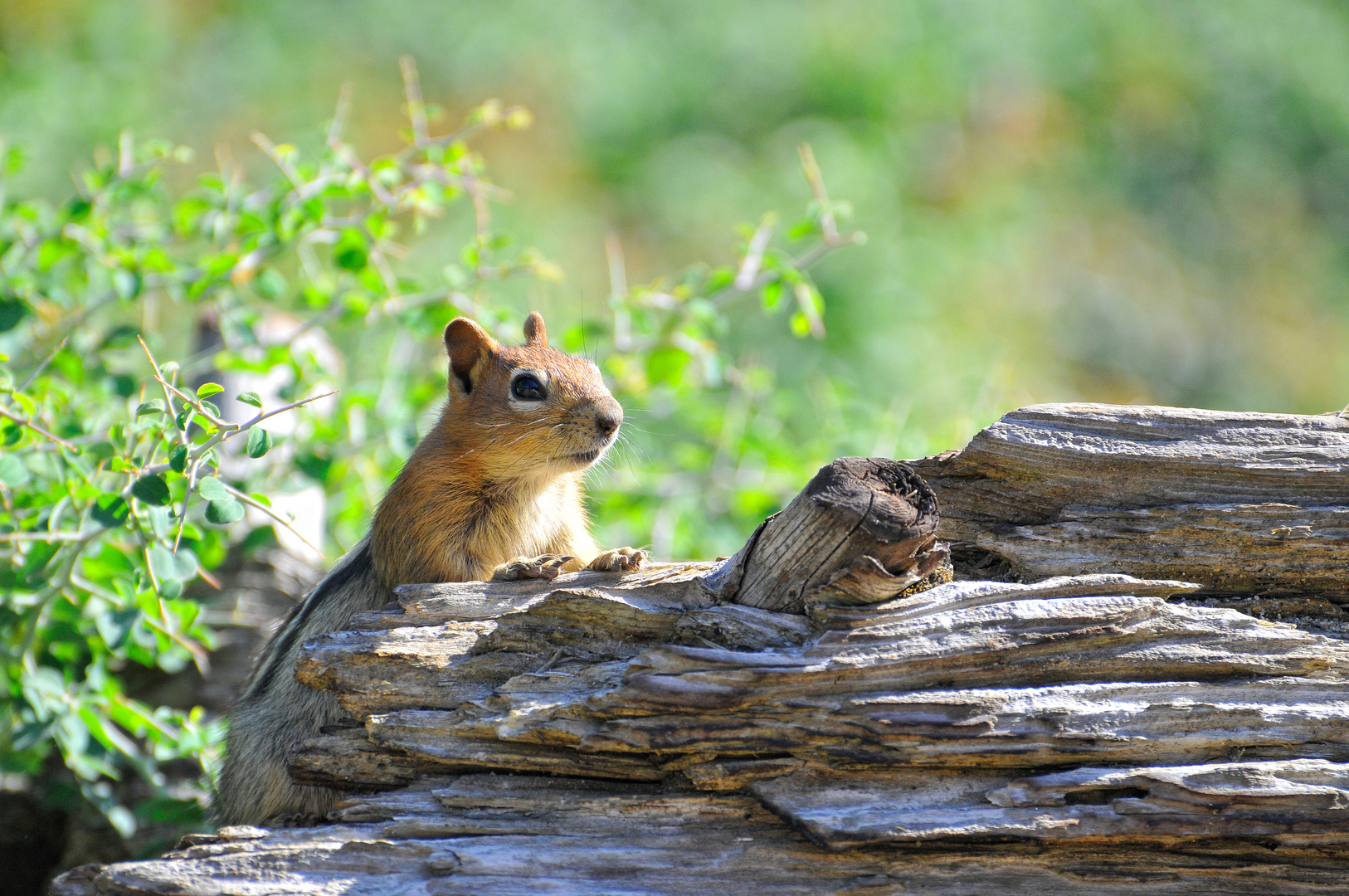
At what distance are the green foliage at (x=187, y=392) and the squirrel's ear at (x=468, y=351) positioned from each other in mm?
411

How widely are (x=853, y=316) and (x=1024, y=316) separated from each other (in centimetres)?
222

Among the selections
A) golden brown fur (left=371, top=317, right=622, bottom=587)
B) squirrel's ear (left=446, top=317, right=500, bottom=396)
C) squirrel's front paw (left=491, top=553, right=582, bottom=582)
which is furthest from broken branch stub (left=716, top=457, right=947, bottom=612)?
squirrel's ear (left=446, top=317, right=500, bottom=396)

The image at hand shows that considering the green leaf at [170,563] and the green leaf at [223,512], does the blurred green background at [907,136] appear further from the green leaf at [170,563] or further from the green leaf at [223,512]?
the green leaf at [223,512]

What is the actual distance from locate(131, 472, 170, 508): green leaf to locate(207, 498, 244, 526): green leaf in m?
0.17

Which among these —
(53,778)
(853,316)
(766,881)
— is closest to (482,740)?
(766,881)

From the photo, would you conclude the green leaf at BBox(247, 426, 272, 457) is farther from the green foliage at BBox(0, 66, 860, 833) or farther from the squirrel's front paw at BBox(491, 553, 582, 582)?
the squirrel's front paw at BBox(491, 553, 582, 582)

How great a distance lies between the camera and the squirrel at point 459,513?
141 inches

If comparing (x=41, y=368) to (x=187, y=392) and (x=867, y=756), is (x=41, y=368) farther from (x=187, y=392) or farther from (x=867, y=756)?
(x=867, y=756)

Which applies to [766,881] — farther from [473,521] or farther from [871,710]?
[473,521]

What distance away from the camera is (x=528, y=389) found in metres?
3.76

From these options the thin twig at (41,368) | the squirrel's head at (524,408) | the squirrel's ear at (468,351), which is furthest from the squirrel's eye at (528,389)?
the thin twig at (41,368)

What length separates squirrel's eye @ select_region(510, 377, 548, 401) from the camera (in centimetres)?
375

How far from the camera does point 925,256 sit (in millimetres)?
11016

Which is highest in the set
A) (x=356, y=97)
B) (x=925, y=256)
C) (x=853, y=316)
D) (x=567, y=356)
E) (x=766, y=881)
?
(x=356, y=97)
